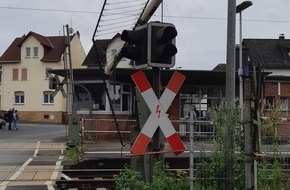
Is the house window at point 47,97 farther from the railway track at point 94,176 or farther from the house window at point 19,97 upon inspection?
the railway track at point 94,176

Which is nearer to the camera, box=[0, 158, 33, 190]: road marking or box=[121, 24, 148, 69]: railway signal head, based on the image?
box=[121, 24, 148, 69]: railway signal head

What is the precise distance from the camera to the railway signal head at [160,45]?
7078 mm

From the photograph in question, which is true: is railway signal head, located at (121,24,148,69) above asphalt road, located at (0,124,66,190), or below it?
above

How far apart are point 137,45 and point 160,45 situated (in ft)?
1.18

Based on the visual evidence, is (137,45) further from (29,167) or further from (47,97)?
(47,97)

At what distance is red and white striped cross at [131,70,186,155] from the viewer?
7.17 metres

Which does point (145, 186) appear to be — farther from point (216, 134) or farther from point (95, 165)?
point (95, 165)

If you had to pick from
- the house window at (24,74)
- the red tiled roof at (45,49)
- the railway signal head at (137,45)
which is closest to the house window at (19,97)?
the house window at (24,74)

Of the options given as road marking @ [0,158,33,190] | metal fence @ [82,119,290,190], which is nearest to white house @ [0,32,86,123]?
road marking @ [0,158,33,190]

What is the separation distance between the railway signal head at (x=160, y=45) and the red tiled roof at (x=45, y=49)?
199ft

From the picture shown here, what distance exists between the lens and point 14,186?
12.1 m

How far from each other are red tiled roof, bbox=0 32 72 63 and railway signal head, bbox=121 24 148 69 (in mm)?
60499

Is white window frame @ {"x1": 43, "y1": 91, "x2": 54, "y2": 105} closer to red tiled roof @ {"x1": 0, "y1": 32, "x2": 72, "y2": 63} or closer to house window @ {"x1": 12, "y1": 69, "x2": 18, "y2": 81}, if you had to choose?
red tiled roof @ {"x1": 0, "y1": 32, "x2": 72, "y2": 63}

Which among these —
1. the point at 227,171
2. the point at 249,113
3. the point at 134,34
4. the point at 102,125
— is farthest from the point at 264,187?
the point at 102,125
